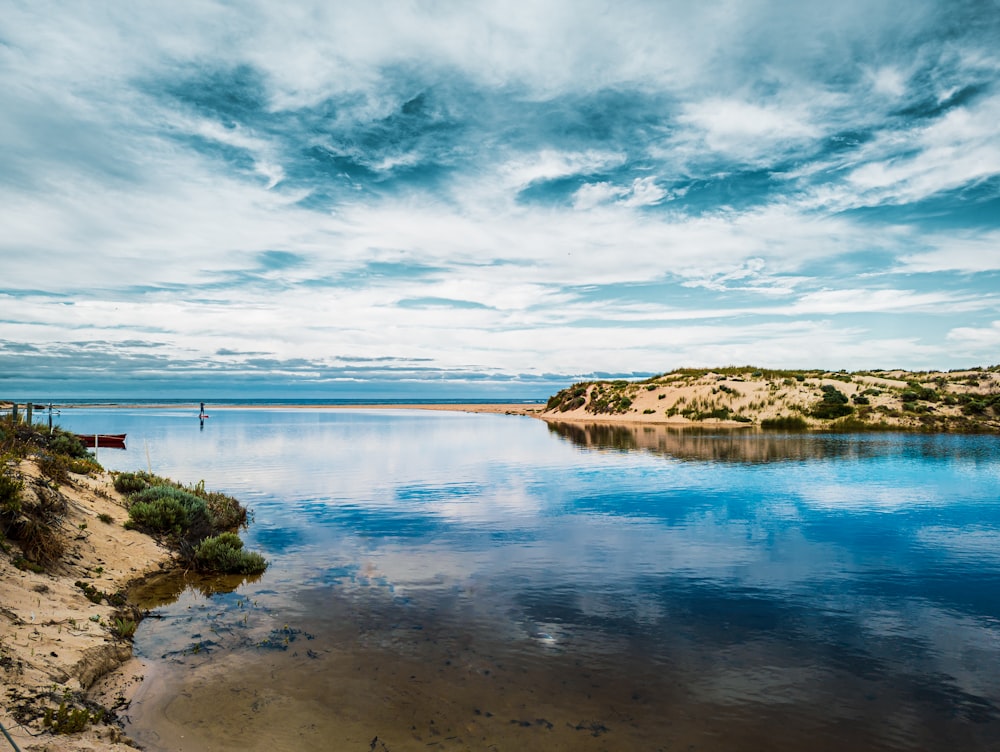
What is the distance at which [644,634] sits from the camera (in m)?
9.01

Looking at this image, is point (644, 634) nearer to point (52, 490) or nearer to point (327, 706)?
point (327, 706)

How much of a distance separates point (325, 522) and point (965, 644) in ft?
46.3

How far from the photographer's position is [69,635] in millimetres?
8406

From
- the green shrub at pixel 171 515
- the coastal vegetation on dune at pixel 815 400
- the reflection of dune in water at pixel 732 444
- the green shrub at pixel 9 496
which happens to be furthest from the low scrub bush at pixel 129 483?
the coastal vegetation on dune at pixel 815 400

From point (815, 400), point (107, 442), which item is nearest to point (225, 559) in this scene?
point (107, 442)

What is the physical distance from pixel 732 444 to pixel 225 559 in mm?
32371

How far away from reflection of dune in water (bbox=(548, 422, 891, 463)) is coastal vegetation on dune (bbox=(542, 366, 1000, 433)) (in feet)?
23.4

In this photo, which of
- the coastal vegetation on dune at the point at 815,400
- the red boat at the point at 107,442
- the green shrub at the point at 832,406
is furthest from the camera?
the green shrub at the point at 832,406

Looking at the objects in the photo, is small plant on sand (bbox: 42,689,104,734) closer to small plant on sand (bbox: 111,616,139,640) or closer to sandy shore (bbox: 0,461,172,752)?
sandy shore (bbox: 0,461,172,752)

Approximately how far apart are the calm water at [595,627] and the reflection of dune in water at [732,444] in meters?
10.3

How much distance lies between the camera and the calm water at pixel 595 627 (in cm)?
676

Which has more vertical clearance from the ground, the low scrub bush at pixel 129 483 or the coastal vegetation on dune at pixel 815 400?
the coastal vegetation on dune at pixel 815 400

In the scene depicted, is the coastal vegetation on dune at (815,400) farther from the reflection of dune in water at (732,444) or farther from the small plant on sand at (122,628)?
the small plant on sand at (122,628)

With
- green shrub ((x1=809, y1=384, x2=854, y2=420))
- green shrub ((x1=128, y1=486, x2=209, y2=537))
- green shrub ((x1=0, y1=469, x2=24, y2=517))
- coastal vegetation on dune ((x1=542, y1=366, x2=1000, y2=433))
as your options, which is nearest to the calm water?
green shrub ((x1=128, y1=486, x2=209, y2=537))
